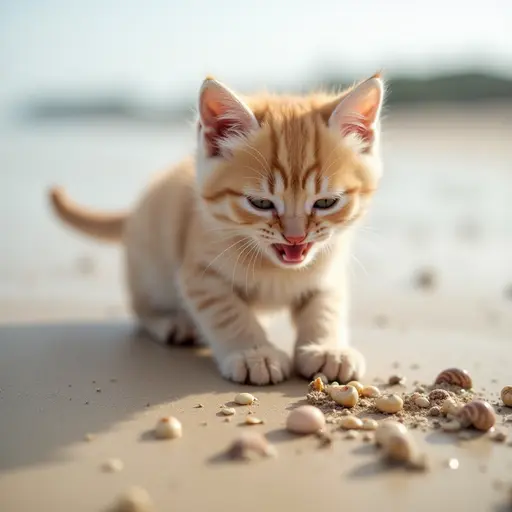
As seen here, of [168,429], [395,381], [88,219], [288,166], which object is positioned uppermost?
[288,166]

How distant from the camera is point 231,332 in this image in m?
1.97

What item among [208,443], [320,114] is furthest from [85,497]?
[320,114]

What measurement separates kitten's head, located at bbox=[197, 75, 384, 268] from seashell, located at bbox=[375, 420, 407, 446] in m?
0.55

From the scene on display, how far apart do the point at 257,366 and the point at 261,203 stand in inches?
16.8

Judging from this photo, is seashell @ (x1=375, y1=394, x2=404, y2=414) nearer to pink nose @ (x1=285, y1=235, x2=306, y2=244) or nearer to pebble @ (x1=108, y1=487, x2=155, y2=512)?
pink nose @ (x1=285, y1=235, x2=306, y2=244)

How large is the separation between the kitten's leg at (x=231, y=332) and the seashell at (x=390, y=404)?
33 cm

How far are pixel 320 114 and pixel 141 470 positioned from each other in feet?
3.59

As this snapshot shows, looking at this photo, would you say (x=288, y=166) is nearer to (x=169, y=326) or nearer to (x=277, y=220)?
(x=277, y=220)

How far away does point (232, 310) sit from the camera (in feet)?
6.59

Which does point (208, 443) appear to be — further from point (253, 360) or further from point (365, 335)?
point (365, 335)

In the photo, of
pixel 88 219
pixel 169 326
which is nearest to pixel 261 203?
pixel 169 326

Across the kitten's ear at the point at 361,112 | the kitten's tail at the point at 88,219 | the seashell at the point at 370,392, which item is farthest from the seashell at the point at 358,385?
the kitten's tail at the point at 88,219

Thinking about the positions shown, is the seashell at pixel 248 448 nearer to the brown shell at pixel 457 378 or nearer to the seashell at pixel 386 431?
the seashell at pixel 386 431

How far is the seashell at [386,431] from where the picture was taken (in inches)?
52.5
